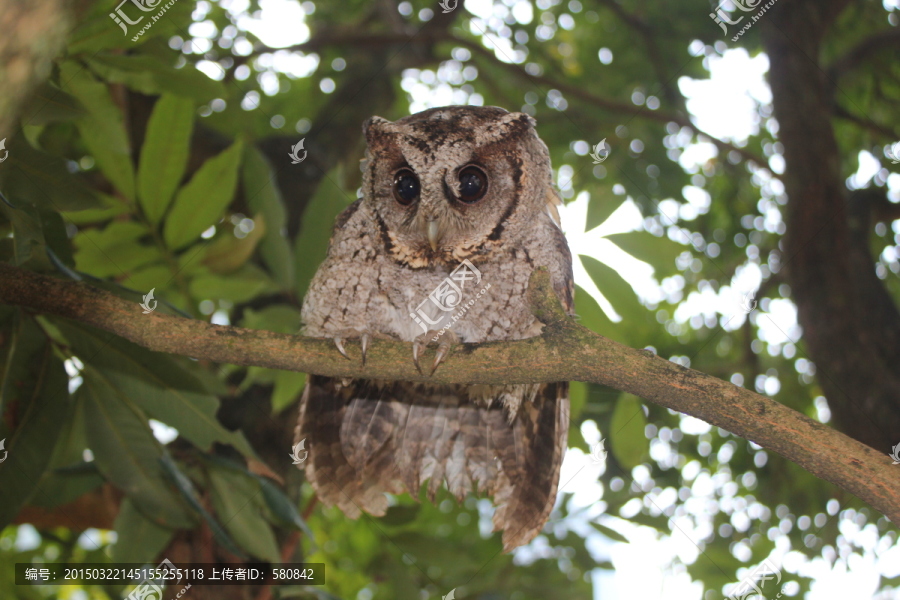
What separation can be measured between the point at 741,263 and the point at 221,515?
13.1 feet

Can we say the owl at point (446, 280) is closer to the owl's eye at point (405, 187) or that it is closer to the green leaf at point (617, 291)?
the owl's eye at point (405, 187)

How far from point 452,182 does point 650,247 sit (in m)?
0.76

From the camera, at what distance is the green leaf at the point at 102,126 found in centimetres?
173

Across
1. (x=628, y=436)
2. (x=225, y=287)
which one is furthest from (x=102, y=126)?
(x=628, y=436)

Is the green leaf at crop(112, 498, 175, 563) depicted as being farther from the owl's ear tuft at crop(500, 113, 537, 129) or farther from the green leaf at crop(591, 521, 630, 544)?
the owl's ear tuft at crop(500, 113, 537, 129)

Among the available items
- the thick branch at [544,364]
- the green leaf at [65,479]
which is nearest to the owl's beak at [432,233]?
the thick branch at [544,364]

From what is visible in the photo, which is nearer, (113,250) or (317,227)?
(113,250)

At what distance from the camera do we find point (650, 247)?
1987mm

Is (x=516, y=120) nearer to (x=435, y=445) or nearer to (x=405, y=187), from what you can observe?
(x=405, y=187)

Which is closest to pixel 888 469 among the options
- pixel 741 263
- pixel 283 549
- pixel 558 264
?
pixel 558 264

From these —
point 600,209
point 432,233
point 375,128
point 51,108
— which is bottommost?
point 600,209

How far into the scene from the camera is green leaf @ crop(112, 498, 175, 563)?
1.87m

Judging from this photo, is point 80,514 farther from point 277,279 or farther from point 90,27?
point 90,27

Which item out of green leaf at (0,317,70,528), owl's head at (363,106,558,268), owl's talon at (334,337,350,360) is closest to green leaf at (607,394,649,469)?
owl's head at (363,106,558,268)
